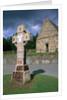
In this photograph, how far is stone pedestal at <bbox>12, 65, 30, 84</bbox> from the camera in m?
4.36

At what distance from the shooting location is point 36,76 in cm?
462

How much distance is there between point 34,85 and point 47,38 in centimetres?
153

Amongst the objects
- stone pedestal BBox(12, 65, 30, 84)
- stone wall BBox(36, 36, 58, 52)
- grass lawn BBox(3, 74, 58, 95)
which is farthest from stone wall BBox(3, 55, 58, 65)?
grass lawn BBox(3, 74, 58, 95)

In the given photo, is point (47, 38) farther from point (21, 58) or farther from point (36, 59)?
point (21, 58)

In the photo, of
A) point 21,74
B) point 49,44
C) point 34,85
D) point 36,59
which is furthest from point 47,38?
point 34,85

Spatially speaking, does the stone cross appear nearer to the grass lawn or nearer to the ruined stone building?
the grass lawn

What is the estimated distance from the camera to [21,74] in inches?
172

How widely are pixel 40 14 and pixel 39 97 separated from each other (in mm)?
2306

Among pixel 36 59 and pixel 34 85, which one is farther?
pixel 36 59

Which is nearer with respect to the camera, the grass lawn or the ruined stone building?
the grass lawn

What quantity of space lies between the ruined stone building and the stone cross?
0.65m

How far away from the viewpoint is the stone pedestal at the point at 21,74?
14.3ft

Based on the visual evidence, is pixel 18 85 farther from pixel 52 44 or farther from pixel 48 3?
pixel 48 3
